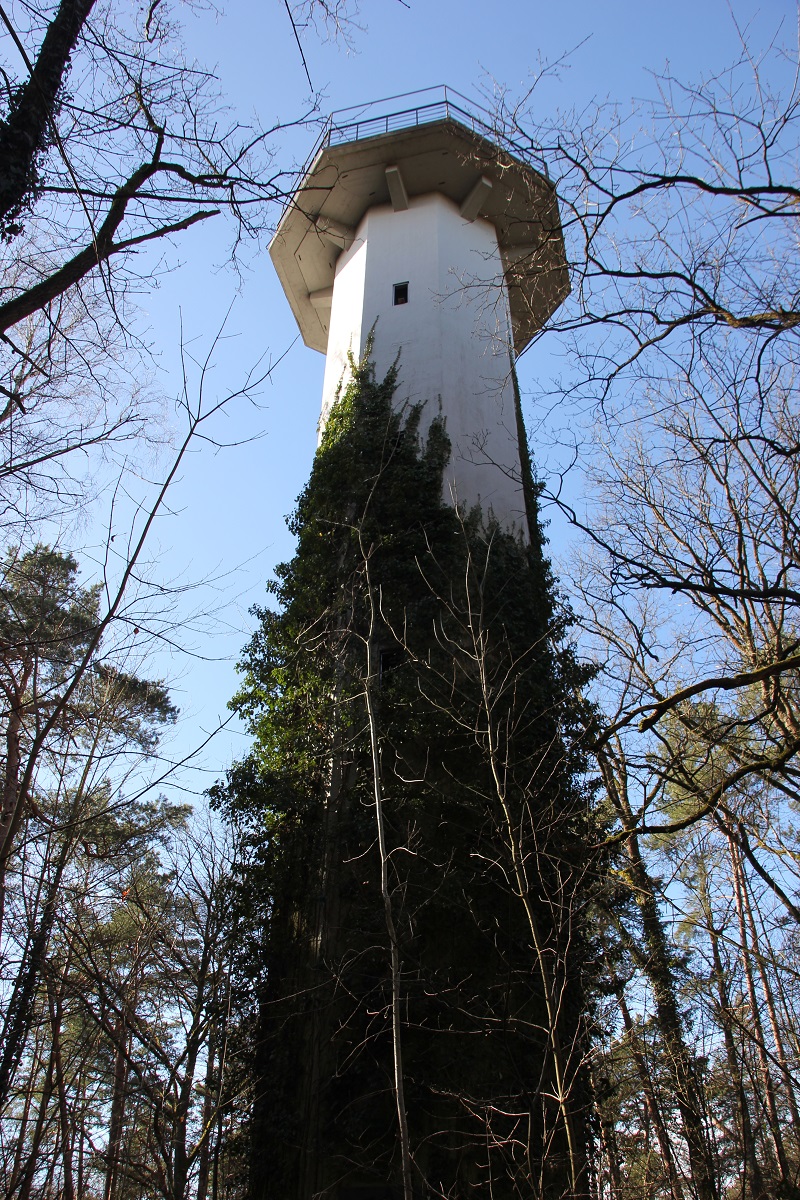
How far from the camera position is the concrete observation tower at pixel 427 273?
1307 cm

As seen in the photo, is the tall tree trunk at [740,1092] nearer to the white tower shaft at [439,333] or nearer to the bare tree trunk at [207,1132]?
the bare tree trunk at [207,1132]

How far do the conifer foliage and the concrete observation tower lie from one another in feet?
3.47

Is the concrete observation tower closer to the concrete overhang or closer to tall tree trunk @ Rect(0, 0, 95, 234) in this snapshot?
the concrete overhang

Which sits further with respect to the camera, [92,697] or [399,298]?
[399,298]

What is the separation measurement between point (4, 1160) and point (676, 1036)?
7499 millimetres

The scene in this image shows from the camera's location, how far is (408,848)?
20.1ft

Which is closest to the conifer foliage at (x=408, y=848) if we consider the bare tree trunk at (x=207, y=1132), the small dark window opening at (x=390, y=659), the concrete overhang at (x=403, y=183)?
the small dark window opening at (x=390, y=659)

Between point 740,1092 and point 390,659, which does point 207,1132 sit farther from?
point 390,659

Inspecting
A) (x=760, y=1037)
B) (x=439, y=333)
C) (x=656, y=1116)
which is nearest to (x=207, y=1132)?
(x=656, y=1116)

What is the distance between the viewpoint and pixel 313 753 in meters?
9.77

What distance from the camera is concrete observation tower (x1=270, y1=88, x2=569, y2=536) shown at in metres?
13.1

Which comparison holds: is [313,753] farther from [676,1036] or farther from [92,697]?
[676,1036]

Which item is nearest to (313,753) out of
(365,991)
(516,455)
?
(365,991)

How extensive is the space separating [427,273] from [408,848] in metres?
11.6
